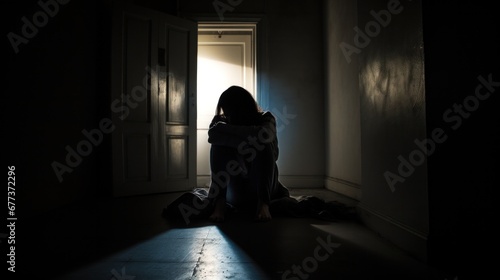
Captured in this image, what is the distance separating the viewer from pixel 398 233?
3.55 ft

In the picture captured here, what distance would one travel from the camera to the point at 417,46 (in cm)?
97

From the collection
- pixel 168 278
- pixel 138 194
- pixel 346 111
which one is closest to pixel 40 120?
pixel 138 194

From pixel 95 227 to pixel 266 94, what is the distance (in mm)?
2323

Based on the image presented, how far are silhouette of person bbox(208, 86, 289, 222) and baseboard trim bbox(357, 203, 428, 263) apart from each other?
54 cm

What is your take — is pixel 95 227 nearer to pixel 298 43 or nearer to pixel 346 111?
pixel 346 111

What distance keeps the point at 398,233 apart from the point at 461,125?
1.52 feet

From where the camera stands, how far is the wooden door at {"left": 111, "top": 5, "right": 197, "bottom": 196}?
2.54 meters

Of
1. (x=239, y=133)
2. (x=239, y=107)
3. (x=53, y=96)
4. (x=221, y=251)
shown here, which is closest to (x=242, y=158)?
(x=239, y=133)

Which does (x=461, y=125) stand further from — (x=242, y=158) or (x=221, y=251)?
(x=242, y=158)

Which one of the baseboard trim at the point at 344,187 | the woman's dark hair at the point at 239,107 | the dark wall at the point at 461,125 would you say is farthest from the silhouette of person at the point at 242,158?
the dark wall at the point at 461,125

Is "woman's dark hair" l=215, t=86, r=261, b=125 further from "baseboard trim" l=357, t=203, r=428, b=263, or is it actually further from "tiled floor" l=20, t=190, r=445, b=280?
"baseboard trim" l=357, t=203, r=428, b=263

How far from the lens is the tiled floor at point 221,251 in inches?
34.2

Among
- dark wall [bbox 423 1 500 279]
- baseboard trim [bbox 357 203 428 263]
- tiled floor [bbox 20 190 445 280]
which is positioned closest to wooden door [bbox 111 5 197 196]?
tiled floor [bbox 20 190 445 280]

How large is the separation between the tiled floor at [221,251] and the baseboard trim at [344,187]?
82 centimetres
